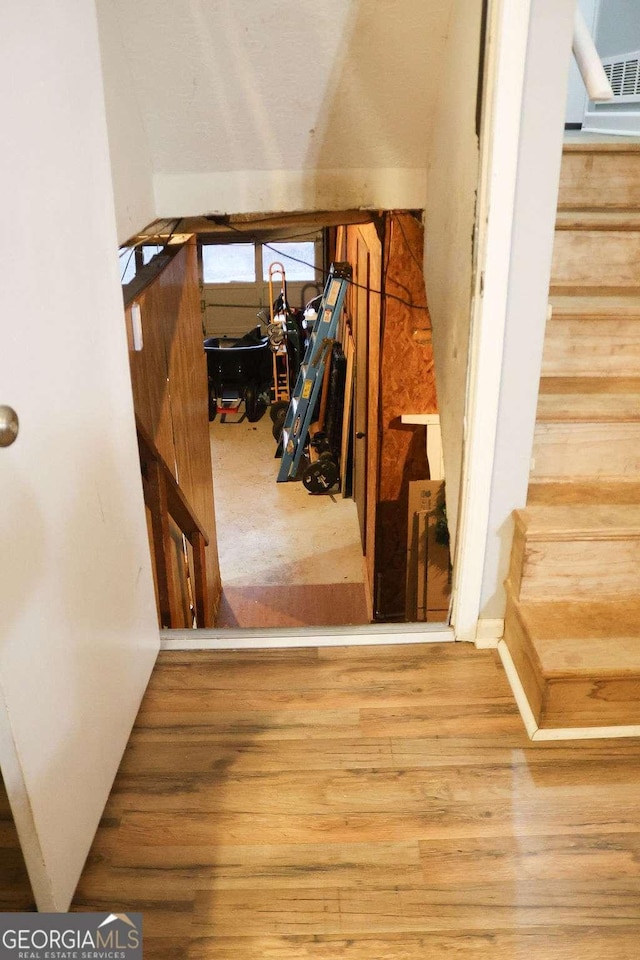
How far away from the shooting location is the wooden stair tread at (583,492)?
208 centimetres

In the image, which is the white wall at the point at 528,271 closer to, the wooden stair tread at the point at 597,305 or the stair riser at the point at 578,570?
the stair riser at the point at 578,570

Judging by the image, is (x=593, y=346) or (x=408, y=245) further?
(x=408, y=245)

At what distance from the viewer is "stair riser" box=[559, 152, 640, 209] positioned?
8.82 feet

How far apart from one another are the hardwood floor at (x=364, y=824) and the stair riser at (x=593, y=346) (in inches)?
38.2

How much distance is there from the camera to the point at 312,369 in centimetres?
630

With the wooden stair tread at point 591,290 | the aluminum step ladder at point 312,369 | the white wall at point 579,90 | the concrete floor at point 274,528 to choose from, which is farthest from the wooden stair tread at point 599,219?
the concrete floor at point 274,528

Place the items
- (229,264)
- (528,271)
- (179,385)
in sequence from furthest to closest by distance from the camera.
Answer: (229,264), (179,385), (528,271)

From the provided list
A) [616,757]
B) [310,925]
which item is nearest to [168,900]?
[310,925]

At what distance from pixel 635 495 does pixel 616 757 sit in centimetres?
72

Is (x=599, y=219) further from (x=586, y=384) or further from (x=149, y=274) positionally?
(x=149, y=274)

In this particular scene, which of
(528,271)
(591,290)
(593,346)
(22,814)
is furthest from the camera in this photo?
(591,290)

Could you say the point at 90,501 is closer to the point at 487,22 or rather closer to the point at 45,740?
the point at 45,740

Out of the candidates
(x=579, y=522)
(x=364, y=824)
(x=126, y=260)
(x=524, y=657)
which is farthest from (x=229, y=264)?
(x=364, y=824)

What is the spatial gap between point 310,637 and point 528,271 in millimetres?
1206
